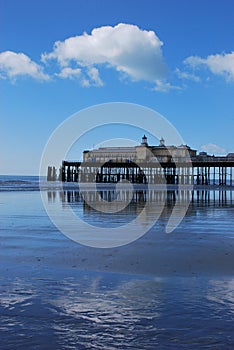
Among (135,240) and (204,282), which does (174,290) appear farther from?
(135,240)

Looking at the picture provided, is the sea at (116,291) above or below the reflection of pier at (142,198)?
below

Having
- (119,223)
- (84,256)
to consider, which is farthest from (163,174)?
Answer: (84,256)

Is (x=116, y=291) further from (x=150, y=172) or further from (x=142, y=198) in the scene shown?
(x=150, y=172)

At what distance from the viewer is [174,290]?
5160mm

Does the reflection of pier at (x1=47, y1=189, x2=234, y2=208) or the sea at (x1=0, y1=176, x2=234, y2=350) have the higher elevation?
the reflection of pier at (x1=47, y1=189, x2=234, y2=208)

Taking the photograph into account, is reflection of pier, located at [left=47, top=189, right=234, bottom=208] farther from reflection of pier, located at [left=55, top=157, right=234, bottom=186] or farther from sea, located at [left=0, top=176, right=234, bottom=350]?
reflection of pier, located at [left=55, top=157, right=234, bottom=186]

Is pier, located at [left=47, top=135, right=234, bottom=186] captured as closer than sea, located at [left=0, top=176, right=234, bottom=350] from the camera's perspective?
No

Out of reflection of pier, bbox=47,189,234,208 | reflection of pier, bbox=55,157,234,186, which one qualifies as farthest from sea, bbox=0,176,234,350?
reflection of pier, bbox=55,157,234,186

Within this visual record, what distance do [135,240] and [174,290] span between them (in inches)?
171

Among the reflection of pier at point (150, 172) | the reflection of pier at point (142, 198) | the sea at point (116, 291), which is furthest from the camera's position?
the reflection of pier at point (150, 172)

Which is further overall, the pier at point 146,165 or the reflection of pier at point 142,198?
the pier at point 146,165

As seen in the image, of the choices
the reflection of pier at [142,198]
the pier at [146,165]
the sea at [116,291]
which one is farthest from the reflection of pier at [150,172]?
the sea at [116,291]

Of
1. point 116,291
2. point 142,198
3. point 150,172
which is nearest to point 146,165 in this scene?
point 150,172

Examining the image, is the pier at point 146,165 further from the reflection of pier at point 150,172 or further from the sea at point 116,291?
the sea at point 116,291
